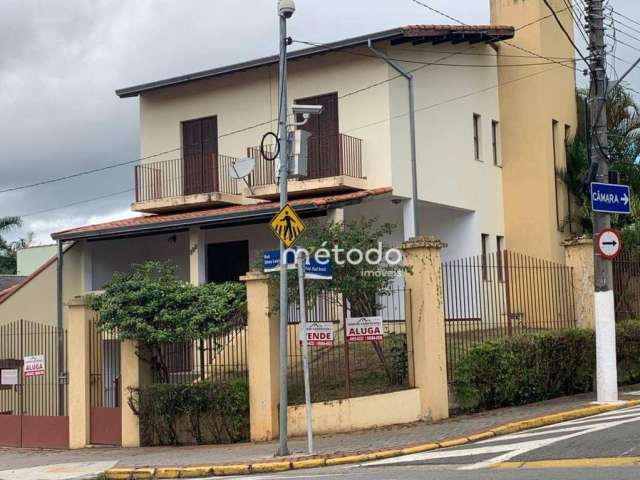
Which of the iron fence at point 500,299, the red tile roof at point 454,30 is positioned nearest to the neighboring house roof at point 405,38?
the red tile roof at point 454,30

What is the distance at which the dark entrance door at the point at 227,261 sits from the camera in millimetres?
26391

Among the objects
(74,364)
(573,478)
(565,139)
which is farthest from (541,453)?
(565,139)

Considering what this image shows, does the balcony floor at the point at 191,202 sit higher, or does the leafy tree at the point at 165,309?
the balcony floor at the point at 191,202

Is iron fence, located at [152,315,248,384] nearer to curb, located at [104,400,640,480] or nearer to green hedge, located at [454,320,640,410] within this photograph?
curb, located at [104,400,640,480]

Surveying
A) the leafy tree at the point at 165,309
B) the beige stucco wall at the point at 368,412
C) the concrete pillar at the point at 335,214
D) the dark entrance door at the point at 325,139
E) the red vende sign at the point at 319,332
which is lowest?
the beige stucco wall at the point at 368,412

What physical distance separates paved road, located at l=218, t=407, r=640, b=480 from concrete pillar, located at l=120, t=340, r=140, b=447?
5102 mm

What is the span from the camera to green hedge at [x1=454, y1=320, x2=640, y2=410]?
15.8 meters

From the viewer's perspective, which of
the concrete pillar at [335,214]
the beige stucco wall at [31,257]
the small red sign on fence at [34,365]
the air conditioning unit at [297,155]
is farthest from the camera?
the beige stucco wall at [31,257]

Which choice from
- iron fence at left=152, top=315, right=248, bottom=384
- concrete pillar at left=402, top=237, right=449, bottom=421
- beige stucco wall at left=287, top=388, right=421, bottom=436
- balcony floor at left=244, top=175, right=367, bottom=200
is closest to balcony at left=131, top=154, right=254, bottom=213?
balcony floor at left=244, top=175, right=367, bottom=200

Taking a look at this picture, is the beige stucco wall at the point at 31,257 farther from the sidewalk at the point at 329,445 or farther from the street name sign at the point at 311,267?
the street name sign at the point at 311,267

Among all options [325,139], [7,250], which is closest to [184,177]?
[325,139]

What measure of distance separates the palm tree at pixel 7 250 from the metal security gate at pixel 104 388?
35.8 meters

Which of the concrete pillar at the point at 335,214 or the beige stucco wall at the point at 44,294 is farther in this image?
the beige stucco wall at the point at 44,294

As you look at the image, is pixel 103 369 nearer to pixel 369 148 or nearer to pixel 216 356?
pixel 216 356
